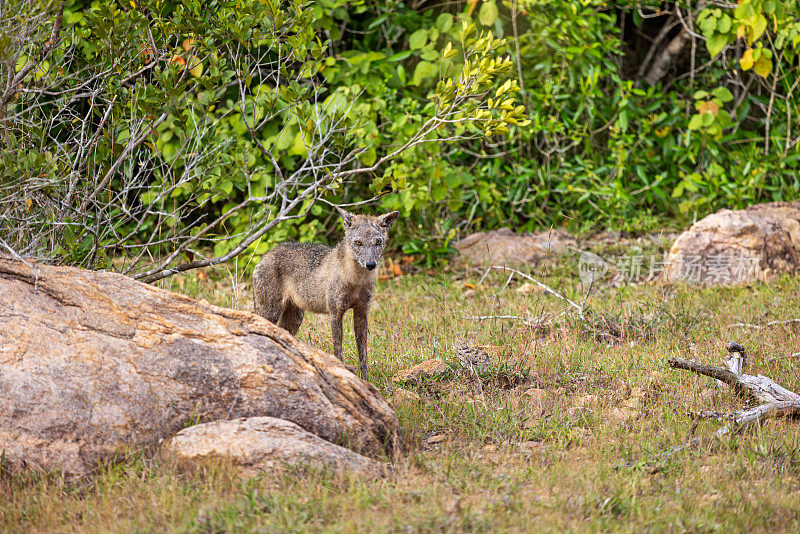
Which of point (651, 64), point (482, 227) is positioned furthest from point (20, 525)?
point (651, 64)

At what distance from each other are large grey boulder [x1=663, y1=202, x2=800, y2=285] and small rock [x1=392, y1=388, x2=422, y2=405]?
185 inches

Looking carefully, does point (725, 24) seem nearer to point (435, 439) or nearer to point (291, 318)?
point (291, 318)

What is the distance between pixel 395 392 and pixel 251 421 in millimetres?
1655

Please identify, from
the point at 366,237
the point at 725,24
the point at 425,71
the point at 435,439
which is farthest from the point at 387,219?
the point at 725,24

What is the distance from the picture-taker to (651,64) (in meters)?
12.8

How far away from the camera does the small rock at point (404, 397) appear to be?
5805 mm

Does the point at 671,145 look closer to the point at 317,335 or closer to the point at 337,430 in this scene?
the point at 317,335

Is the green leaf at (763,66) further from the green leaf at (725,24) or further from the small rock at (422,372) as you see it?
the small rock at (422,372)

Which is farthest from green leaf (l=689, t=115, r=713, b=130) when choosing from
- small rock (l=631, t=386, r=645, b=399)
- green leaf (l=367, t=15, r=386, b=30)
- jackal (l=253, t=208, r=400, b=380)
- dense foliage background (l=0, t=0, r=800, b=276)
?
jackal (l=253, t=208, r=400, b=380)

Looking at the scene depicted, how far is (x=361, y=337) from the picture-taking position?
657 cm

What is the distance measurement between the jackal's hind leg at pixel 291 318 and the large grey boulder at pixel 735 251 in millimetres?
4572

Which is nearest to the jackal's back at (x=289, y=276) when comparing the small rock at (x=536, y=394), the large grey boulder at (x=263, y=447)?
the small rock at (x=536, y=394)

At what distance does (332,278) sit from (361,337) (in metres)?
0.53

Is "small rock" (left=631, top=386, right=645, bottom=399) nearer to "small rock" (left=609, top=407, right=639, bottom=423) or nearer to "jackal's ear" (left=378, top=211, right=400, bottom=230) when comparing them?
"small rock" (left=609, top=407, right=639, bottom=423)
